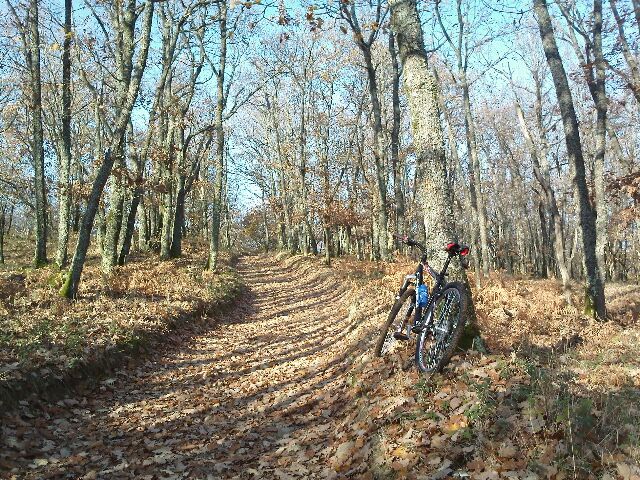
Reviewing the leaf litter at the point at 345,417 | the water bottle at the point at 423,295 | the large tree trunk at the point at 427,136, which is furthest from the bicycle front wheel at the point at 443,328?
the large tree trunk at the point at 427,136

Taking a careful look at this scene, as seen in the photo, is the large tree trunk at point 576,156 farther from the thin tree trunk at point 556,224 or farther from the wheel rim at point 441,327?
the wheel rim at point 441,327

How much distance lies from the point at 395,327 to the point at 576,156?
292 inches

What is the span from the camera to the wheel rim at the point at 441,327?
561 centimetres

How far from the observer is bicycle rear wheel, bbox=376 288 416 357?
645cm

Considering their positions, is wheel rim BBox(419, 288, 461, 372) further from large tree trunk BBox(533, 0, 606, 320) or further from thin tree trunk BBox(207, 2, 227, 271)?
thin tree trunk BBox(207, 2, 227, 271)

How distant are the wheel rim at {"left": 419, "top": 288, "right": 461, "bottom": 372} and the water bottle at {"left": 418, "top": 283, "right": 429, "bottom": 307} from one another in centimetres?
43

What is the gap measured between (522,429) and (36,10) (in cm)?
1898

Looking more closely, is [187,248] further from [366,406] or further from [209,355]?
[366,406]

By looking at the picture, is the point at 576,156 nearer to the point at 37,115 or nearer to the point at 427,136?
the point at 427,136

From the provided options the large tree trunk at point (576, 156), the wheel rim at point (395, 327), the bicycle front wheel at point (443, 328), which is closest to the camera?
the bicycle front wheel at point (443, 328)

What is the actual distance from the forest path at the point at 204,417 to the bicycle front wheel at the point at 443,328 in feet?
5.32

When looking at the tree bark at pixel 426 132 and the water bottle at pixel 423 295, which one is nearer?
the water bottle at pixel 423 295

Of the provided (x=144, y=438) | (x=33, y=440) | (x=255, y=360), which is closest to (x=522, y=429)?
(x=144, y=438)

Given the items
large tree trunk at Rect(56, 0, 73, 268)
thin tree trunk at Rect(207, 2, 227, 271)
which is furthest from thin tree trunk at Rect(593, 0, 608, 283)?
large tree trunk at Rect(56, 0, 73, 268)
